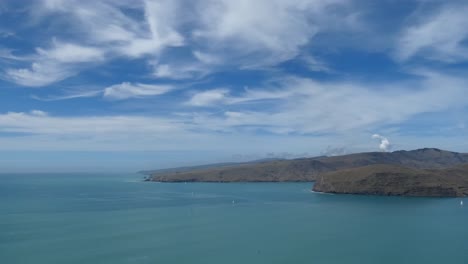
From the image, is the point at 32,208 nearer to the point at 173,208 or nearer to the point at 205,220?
the point at 173,208

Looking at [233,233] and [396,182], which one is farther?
[396,182]

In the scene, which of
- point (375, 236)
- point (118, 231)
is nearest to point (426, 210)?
point (375, 236)

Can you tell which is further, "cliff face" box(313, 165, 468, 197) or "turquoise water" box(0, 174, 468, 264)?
"cliff face" box(313, 165, 468, 197)

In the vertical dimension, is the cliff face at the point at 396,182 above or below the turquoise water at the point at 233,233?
above

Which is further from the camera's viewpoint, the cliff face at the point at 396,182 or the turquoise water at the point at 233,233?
the cliff face at the point at 396,182

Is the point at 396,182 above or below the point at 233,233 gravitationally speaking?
above
